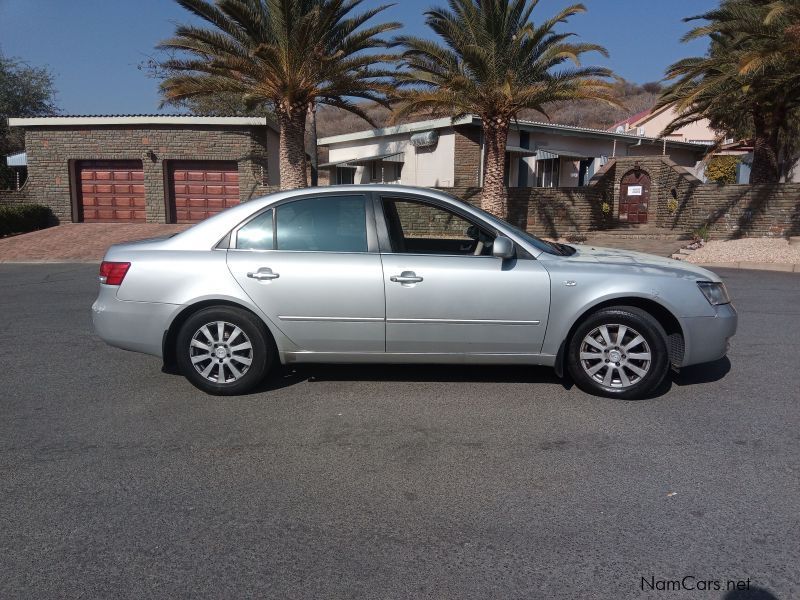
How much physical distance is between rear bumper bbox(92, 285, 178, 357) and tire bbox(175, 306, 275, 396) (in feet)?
0.58

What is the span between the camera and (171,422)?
458 centimetres

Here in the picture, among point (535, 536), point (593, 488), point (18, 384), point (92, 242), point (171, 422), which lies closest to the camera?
point (535, 536)

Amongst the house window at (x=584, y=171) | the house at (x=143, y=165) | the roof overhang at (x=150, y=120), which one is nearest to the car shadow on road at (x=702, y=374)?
the house at (x=143, y=165)

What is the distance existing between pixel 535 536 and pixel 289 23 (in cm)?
1624

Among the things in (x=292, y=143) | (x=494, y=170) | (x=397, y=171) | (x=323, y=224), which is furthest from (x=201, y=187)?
(x=323, y=224)

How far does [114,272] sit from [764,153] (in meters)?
19.4

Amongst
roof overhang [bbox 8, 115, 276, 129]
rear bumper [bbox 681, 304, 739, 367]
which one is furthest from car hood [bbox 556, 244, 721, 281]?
roof overhang [bbox 8, 115, 276, 129]

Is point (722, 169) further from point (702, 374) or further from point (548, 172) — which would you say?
point (702, 374)

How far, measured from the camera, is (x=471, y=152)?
23453 mm

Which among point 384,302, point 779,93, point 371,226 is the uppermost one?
point 779,93

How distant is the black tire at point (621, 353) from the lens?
4875 millimetres

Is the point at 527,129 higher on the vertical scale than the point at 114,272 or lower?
higher

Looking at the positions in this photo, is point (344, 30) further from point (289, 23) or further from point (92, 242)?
point (92, 242)

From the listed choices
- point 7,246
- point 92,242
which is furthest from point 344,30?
point 7,246
